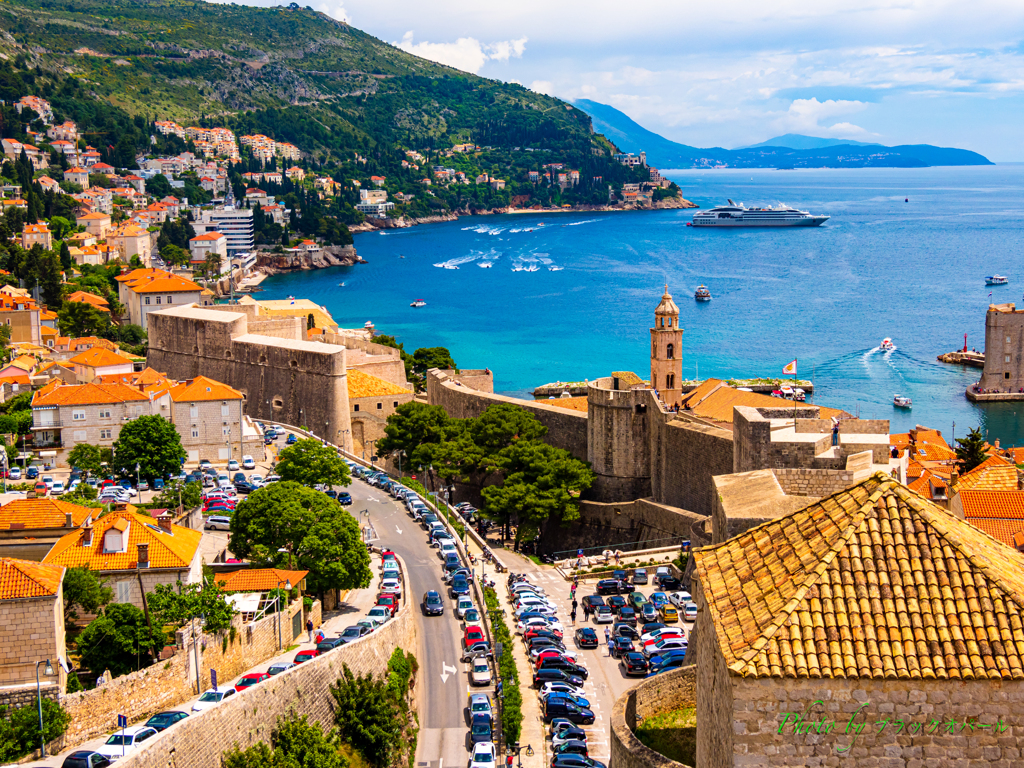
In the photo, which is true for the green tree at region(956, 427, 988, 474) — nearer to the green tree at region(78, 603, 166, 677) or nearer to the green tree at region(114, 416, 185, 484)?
the green tree at region(114, 416, 185, 484)

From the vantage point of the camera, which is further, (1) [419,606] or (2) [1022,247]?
(2) [1022,247]

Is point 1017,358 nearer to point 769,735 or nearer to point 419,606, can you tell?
point 419,606

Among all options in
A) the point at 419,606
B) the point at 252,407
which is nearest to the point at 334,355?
the point at 252,407

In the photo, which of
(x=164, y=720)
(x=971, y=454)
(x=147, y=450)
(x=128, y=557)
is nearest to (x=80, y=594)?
(x=128, y=557)

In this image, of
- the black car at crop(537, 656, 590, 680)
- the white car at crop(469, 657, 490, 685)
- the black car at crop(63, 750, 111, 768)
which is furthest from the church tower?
the black car at crop(63, 750, 111, 768)

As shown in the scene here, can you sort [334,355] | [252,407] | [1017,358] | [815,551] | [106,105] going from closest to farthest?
[815,551] < [334,355] < [252,407] < [1017,358] < [106,105]

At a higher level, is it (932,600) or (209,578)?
(932,600)

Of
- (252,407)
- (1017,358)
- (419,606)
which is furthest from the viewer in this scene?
(1017,358)

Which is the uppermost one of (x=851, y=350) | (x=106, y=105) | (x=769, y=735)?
(x=106, y=105)
